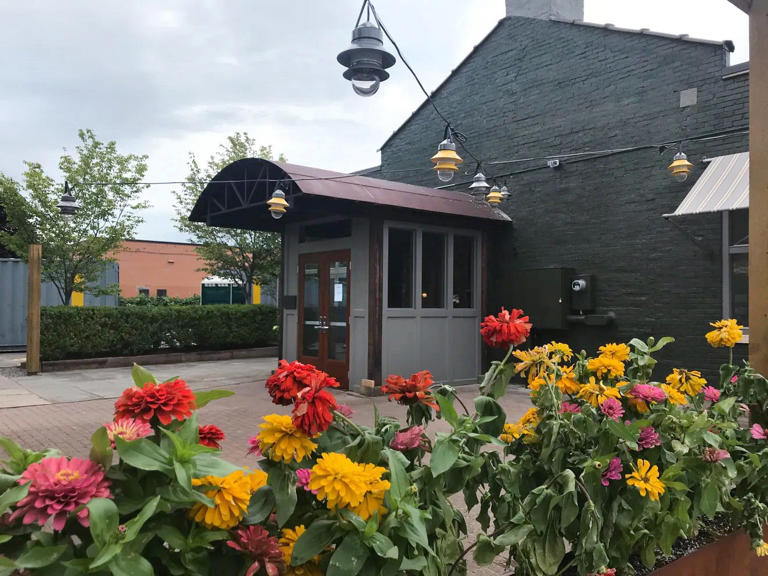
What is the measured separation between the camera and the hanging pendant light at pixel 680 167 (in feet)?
25.9

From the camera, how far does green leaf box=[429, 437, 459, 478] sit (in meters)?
1.50

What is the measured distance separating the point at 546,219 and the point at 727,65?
3.47 m

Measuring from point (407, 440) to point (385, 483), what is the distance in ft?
1.11

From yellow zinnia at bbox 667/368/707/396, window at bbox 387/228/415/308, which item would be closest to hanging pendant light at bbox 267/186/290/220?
window at bbox 387/228/415/308

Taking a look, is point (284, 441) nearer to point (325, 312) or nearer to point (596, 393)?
point (596, 393)

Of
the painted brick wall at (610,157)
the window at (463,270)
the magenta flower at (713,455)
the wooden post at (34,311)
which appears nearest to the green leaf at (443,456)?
the magenta flower at (713,455)

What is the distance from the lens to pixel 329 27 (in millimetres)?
6043

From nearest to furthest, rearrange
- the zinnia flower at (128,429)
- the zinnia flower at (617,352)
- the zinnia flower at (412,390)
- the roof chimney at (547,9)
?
the zinnia flower at (128,429) → the zinnia flower at (412,390) → the zinnia flower at (617,352) → the roof chimney at (547,9)

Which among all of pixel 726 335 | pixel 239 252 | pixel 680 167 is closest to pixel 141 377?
pixel 726 335

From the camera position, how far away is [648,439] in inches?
80.2

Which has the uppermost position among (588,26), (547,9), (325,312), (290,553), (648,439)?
(547,9)

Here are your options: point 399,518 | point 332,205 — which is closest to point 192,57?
point 332,205

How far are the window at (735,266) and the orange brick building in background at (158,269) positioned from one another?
3303 cm

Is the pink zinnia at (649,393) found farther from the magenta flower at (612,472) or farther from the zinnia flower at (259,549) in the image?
the zinnia flower at (259,549)
